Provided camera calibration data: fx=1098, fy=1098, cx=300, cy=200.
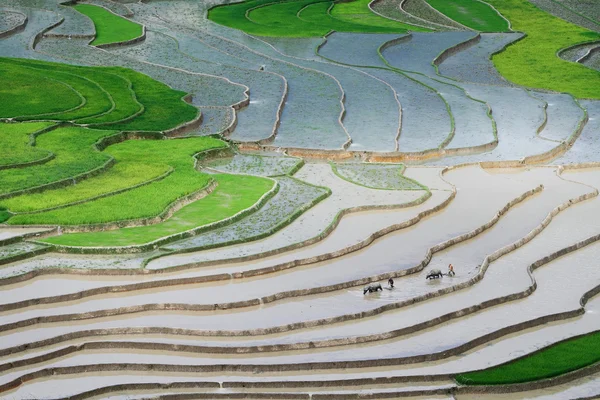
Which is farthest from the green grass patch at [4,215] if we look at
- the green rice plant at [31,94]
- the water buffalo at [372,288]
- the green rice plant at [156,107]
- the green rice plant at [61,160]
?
the green rice plant at [31,94]

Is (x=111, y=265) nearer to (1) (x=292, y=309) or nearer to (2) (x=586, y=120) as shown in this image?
(1) (x=292, y=309)

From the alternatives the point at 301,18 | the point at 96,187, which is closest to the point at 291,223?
the point at 96,187

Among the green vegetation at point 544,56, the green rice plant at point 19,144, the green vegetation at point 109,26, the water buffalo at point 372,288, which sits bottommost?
the green vegetation at point 109,26

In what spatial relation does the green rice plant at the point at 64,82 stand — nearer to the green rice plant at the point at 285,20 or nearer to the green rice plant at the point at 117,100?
the green rice plant at the point at 117,100

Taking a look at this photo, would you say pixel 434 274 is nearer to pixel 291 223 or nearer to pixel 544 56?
pixel 291 223

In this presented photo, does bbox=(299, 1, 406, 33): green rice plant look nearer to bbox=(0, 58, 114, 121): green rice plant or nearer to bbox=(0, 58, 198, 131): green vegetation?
bbox=(0, 58, 198, 131): green vegetation

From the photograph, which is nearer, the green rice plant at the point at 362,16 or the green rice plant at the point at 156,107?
the green rice plant at the point at 156,107

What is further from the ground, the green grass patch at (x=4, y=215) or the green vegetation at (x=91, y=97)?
the green grass patch at (x=4, y=215)
